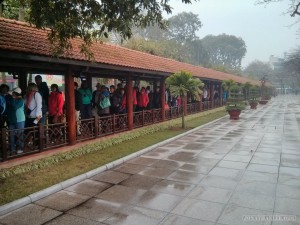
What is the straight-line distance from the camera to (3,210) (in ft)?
15.7

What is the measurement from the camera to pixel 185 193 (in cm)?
574

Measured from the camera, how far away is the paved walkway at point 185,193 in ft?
15.3

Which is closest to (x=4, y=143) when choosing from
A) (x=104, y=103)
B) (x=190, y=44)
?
(x=104, y=103)

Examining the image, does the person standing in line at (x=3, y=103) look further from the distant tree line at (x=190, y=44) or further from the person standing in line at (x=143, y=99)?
the distant tree line at (x=190, y=44)

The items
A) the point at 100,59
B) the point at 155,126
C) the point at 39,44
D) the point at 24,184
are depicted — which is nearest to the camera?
the point at 24,184

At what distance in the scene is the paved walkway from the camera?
4.67 m

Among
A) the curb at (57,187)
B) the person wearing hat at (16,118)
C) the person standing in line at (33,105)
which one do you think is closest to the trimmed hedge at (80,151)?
the person wearing hat at (16,118)

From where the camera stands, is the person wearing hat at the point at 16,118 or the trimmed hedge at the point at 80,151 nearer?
the trimmed hedge at the point at 80,151

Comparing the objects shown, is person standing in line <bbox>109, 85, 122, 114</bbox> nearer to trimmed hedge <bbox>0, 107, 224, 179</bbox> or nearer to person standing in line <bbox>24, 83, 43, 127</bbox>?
trimmed hedge <bbox>0, 107, 224, 179</bbox>

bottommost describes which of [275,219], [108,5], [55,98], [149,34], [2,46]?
[275,219]

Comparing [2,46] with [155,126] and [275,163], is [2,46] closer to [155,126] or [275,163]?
[275,163]

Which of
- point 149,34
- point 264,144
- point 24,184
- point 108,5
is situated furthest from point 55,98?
point 149,34

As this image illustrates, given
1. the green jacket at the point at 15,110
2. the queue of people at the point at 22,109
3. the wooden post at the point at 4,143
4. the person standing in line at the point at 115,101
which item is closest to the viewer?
the wooden post at the point at 4,143

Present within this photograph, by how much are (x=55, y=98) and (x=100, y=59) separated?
209cm
